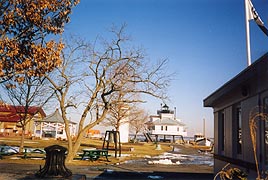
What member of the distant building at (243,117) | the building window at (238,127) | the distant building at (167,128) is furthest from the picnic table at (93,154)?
the distant building at (167,128)

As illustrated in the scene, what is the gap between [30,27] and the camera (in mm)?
8438

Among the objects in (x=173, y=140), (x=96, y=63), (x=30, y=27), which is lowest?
(x=173, y=140)

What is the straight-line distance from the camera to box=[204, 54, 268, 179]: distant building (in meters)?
6.80

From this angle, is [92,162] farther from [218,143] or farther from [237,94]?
[237,94]

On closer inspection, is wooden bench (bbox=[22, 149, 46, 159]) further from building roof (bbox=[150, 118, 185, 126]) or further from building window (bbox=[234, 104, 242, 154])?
building roof (bbox=[150, 118, 185, 126])

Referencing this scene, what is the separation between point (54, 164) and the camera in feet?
35.3

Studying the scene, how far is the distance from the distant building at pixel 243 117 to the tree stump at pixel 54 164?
19.1 feet

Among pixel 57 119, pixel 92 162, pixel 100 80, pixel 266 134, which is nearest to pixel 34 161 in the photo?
pixel 92 162

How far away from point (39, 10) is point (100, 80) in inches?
442

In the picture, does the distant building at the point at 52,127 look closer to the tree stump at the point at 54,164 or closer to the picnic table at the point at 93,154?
the picnic table at the point at 93,154

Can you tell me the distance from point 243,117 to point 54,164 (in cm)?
674

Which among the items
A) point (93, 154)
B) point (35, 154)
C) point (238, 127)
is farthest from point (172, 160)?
point (238, 127)

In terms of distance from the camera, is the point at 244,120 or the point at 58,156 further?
the point at 58,156

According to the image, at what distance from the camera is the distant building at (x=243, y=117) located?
6.80 m
